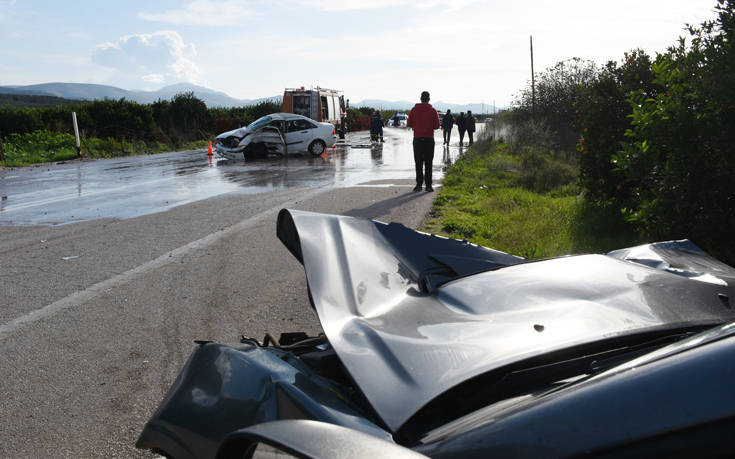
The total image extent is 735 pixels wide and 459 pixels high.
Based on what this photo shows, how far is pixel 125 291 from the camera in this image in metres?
5.43

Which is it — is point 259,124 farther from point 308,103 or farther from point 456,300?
point 456,300

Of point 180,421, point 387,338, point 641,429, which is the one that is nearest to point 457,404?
point 387,338

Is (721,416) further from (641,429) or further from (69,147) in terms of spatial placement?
(69,147)

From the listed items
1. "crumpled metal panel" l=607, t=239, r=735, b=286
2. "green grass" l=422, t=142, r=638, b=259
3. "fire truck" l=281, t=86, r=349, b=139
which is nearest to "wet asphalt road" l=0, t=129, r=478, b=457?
"green grass" l=422, t=142, r=638, b=259

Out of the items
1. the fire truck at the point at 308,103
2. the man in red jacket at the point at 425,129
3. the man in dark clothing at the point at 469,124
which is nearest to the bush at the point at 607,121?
the man in red jacket at the point at 425,129

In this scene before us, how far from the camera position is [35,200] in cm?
1181

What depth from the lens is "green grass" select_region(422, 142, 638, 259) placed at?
22.6 ft

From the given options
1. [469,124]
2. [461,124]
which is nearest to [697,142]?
[469,124]

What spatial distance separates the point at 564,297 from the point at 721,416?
3.39 feet

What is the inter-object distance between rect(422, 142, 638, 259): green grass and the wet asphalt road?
0.76 meters

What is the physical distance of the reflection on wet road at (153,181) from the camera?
34.7ft

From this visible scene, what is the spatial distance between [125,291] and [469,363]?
462cm

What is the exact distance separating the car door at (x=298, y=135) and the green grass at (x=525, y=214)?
358 inches

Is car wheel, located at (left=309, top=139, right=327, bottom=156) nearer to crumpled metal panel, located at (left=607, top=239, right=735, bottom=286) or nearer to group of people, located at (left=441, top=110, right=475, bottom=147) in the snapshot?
group of people, located at (left=441, top=110, right=475, bottom=147)
